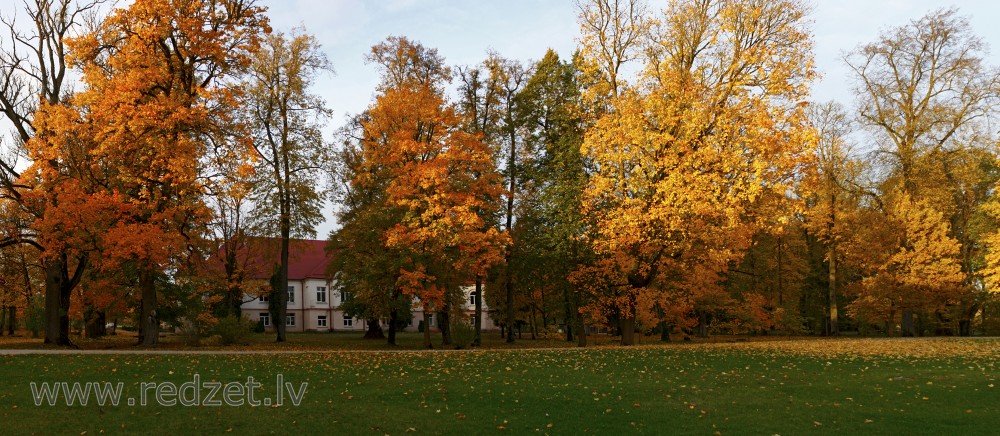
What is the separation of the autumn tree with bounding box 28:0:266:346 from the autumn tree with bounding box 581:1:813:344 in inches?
588

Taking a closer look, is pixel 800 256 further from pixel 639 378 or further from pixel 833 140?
pixel 639 378

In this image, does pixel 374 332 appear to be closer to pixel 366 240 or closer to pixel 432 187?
pixel 366 240

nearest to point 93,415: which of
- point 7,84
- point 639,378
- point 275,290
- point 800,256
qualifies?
point 639,378

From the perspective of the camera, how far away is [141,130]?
2203 centimetres

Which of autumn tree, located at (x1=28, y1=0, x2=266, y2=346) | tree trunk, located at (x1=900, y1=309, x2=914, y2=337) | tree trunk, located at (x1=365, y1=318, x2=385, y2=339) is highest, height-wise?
autumn tree, located at (x1=28, y1=0, x2=266, y2=346)

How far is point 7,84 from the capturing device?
1039 inches

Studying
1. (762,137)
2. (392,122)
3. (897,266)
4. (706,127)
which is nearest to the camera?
(762,137)

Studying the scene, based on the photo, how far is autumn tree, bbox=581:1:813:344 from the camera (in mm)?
22641

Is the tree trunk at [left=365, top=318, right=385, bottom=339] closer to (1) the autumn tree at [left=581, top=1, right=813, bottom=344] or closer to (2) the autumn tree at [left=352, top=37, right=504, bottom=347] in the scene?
(2) the autumn tree at [left=352, top=37, right=504, bottom=347]

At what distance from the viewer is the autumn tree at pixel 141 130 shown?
71.1 feet

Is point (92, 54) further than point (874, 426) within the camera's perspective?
Yes

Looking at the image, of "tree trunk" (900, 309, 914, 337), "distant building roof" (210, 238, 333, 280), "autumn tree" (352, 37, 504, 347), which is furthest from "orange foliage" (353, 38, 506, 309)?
"tree trunk" (900, 309, 914, 337)

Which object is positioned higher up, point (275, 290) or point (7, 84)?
A: point (7, 84)

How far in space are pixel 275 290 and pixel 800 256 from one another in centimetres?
4127
